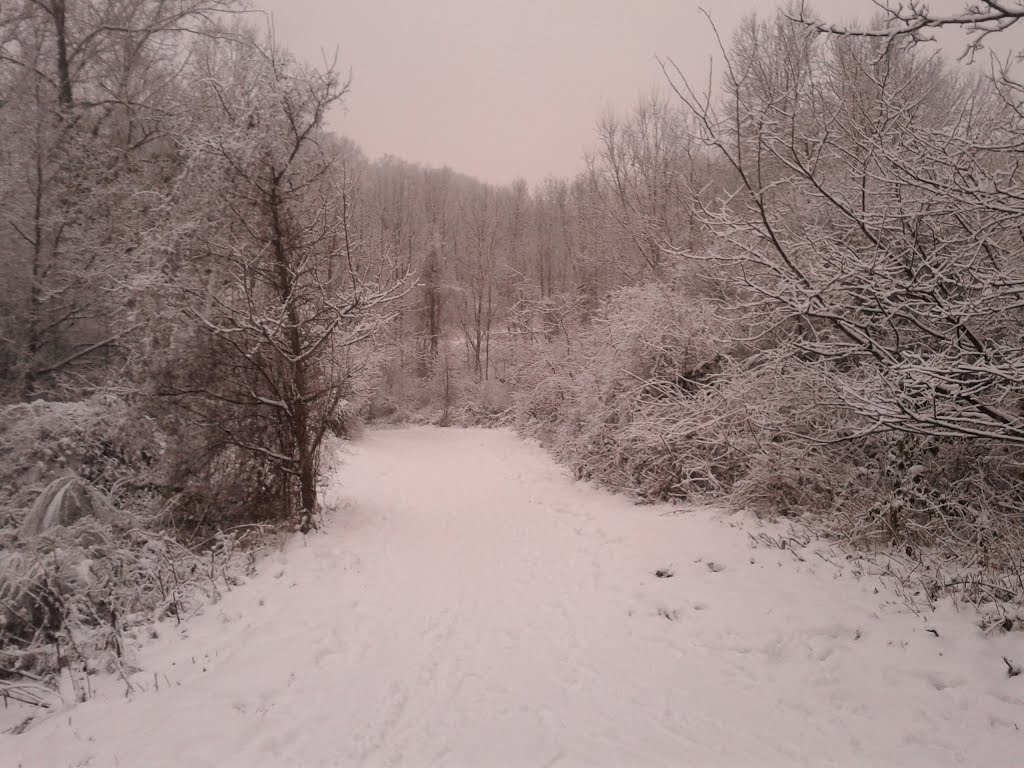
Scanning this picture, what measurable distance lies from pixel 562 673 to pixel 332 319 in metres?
5.92

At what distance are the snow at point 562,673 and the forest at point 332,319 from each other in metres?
0.80

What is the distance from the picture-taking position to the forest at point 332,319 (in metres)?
4.20

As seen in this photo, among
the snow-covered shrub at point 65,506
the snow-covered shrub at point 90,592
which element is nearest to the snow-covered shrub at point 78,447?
the snow-covered shrub at point 65,506

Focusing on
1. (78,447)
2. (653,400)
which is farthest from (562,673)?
(78,447)

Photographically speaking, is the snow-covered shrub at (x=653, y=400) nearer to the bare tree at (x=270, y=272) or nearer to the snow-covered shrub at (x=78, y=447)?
the bare tree at (x=270, y=272)

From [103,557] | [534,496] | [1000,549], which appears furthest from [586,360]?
[103,557]

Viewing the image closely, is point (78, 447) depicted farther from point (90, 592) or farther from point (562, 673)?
point (562, 673)

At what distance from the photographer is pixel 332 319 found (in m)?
7.98

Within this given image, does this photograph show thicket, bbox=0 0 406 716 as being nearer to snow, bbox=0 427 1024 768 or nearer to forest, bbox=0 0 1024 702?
forest, bbox=0 0 1024 702

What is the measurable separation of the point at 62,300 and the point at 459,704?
1093cm

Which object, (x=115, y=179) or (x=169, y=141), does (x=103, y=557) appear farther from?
(x=169, y=141)

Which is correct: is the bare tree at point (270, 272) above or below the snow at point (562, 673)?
above

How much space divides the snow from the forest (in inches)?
31.7

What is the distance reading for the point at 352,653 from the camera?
14.9ft
